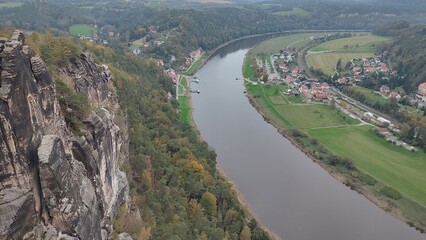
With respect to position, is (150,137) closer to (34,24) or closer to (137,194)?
(137,194)

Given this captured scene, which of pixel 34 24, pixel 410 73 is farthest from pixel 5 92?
pixel 34 24

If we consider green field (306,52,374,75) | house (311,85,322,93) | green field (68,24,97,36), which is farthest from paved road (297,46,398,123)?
green field (68,24,97,36)

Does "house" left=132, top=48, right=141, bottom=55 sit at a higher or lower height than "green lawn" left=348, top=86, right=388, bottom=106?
lower

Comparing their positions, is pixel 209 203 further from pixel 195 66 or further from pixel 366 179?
pixel 195 66

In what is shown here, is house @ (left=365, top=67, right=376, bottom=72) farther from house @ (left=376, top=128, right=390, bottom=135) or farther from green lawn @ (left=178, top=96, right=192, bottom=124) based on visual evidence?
green lawn @ (left=178, top=96, right=192, bottom=124)

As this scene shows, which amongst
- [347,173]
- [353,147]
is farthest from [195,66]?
[347,173]

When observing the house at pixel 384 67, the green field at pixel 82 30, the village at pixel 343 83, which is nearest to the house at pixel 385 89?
the village at pixel 343 83
